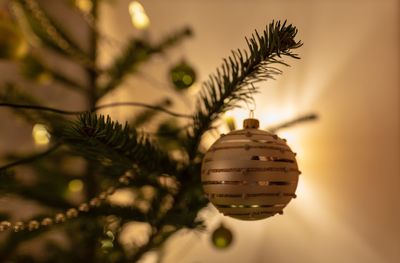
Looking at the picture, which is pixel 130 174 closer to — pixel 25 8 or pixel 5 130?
pixel 25 8

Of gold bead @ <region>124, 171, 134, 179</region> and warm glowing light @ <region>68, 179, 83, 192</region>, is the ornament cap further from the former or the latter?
warm glowing light @ <region>68, 179, 83, 192</region>

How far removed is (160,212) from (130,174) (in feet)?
0.24

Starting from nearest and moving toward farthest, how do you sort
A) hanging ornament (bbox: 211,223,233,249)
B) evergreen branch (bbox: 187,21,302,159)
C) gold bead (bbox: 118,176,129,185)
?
evergreen branch (bbox: 187,21,302,159) → gold bead (bbox: 118,176,129,185) → hanging ornament (bbox: 211,223,233,249)

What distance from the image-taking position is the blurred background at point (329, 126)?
76 centimetres

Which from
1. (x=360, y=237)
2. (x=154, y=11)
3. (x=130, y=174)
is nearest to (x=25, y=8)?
(x=154, y=11)

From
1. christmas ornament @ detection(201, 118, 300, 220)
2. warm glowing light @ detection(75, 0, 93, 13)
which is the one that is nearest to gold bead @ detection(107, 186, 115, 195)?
christmas ornament @ detection(201, 118, 300, 220)

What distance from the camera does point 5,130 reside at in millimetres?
991

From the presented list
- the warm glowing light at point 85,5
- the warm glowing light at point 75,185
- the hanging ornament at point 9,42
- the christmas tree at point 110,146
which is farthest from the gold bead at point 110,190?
the warm glowing light at point 85,5

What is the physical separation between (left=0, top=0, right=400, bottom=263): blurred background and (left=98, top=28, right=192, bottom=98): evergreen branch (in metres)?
0.09

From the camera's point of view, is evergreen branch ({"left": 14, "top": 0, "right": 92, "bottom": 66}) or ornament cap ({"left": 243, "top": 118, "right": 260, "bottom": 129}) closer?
ornament cap ({"left": 243, "top": 118, "right": 260, "bottom": 129})

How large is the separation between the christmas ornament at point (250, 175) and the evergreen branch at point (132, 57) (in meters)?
0.38

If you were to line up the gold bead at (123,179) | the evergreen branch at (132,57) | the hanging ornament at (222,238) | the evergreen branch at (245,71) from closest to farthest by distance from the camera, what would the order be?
the evergreen branch at (245,71), the gold bead at (123,179), the hanging ornament at (222,238), the evergreen branch at (132,57)

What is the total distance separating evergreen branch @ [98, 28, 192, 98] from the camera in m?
0.72

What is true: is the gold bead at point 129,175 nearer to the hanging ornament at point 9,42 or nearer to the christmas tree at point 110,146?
the christmas tree at point 110,146
